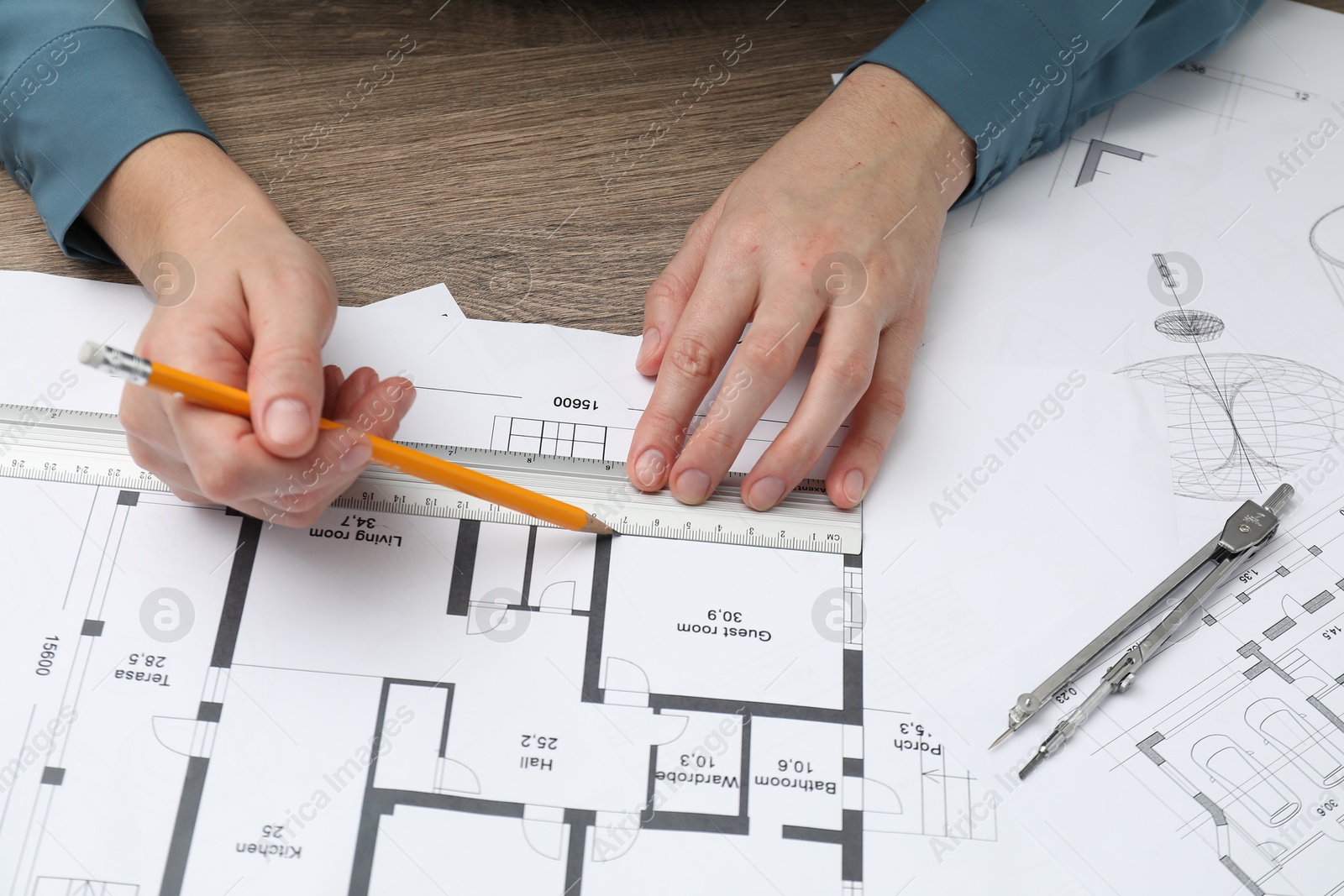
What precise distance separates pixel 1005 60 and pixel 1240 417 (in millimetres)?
475

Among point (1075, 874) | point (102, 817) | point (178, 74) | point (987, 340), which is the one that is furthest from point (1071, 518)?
point (178, 74)

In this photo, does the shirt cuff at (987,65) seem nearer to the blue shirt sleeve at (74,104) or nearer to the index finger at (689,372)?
the index finger at (689,372)

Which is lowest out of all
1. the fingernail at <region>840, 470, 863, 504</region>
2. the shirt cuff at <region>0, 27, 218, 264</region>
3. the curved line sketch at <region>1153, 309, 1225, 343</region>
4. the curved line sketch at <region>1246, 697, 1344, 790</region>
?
the curved line sketch at <region>1246, 697, 1344, 790</region>

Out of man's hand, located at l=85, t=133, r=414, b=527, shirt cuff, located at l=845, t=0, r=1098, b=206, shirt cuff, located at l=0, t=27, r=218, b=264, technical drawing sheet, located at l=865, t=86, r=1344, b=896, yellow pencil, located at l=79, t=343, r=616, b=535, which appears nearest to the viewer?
yellow pencil, located at l=79, t=343, r=616, b=535

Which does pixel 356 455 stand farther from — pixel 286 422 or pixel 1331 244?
pixel 1331 244

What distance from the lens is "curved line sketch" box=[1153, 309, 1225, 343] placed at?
101 centimetres

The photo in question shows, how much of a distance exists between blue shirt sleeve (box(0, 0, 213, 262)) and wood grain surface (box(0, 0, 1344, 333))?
7 centimetres

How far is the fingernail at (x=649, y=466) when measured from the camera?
2.92 feet

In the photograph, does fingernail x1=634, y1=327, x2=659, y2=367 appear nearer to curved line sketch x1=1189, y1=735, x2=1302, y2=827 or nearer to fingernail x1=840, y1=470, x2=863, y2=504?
fingernail x1=840, y1=470, x2=863, y2=504

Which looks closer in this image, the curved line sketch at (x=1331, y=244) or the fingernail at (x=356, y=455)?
the fingernail at (x=356, y=455)

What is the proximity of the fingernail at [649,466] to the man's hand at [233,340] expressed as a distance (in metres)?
0.23

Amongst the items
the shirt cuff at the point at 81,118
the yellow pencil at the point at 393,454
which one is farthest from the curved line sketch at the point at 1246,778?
the shirt cuff at the point at 81,118

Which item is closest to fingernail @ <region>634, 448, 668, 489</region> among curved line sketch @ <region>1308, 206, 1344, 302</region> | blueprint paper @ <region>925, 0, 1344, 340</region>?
blueprint paper @ <region>925, 0, 1344, 340</region>

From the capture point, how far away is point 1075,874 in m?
0.77
